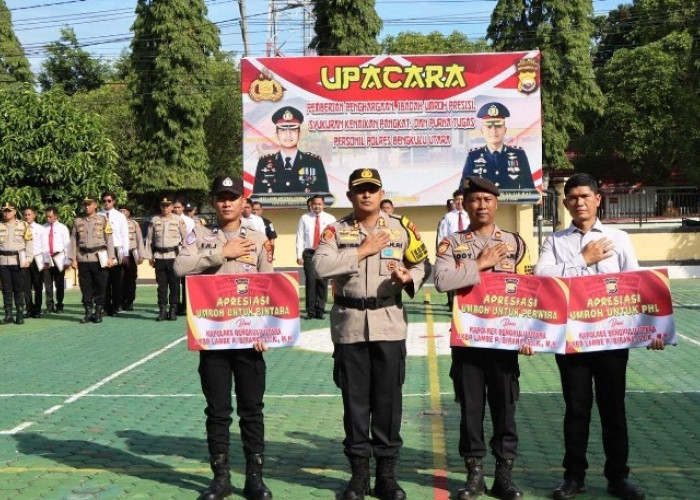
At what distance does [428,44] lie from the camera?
2662 inches

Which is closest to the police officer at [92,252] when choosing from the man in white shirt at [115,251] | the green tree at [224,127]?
the man in white shirt at [115,251]

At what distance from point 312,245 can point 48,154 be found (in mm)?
9918

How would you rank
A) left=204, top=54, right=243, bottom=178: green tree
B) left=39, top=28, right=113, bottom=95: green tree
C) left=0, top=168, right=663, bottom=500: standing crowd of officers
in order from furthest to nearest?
1. left=39, top=28, right=113, bottom=95: green tree
2. left=204, top=54, right=243, bottom=178: green tree
3. left=0, top=168, right=663, bottom=500: standing crowd of officers

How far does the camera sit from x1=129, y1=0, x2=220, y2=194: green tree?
4431 centimetres

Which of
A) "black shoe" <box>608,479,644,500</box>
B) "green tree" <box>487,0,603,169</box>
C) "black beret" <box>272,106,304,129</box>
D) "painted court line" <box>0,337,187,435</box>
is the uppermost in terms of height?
"green tree" <box>487,0,603,169</box>

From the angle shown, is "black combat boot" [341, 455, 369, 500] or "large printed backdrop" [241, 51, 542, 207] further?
"large printed backdrop" [241, 51, 542, 207]

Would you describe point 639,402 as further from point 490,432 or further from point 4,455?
point 4,455

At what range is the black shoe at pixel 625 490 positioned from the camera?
623 centimetres

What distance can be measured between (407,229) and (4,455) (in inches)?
137

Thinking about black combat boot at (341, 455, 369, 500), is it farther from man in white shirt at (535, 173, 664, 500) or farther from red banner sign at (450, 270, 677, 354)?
man in white shirt at (535, 173, 664, 500)

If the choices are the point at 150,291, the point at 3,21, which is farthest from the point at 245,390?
the point at 3,21

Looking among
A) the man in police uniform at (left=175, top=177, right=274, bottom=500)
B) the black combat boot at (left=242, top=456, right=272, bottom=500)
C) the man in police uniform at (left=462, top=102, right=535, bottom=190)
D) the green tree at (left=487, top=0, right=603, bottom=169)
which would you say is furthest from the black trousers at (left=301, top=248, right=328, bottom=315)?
the green tree at (left=487, top=0, right=603, bottom=169)

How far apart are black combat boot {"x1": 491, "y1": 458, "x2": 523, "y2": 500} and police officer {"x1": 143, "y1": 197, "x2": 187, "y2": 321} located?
12101mm

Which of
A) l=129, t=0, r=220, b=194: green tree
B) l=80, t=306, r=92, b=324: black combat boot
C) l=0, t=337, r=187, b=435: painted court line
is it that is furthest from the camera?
l=129, t=0, r=220, b=194: green tree
